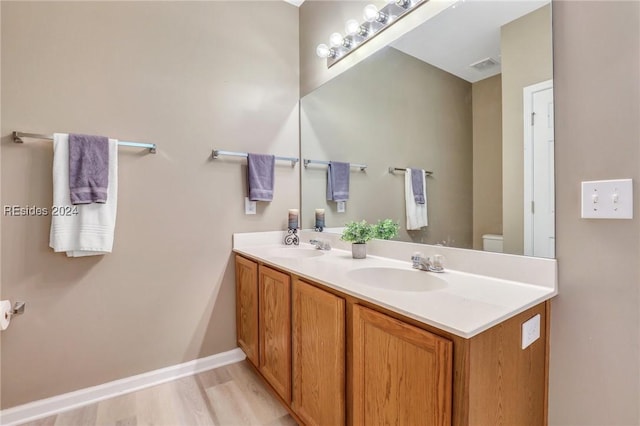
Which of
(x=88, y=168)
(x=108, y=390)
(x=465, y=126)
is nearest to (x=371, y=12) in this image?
(x=465, y=126)

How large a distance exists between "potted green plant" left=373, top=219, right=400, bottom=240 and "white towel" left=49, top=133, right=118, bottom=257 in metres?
1.46

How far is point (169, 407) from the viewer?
1.60 metres

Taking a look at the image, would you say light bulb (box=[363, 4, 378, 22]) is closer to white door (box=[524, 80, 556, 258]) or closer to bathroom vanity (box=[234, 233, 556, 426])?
white door (box=[524, 80, 556, 258])

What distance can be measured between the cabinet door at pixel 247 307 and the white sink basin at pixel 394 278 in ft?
2.23

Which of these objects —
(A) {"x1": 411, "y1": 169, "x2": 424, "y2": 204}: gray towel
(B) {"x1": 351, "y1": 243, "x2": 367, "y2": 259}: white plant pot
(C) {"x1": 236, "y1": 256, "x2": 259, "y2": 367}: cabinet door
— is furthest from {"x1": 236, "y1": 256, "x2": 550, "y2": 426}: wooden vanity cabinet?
(A) {"x1": 411, "y1": 169, "x2": 424, "y2": 204}: gray towel

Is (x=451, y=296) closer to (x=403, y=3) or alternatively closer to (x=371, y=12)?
(x=403, y=3)

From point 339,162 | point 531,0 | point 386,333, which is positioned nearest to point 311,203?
point 339,162

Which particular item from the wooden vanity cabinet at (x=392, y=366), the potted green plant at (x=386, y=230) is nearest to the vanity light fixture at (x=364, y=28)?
the potted green plant at (x=386, y=230)

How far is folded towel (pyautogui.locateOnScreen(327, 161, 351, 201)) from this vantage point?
6.55 ft

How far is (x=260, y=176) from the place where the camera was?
2092 millimetres

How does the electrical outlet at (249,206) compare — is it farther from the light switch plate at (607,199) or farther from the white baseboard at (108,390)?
the light switch plate at (607,199)

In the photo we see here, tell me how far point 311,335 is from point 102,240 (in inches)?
48.4

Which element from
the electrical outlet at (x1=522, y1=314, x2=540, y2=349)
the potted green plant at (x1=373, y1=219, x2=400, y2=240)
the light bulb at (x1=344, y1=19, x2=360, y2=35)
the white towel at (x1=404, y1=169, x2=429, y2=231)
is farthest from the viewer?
the light bulb at (x1=344, y1=19, x2=360, y2=35)

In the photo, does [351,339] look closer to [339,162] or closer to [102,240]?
[339,162]
